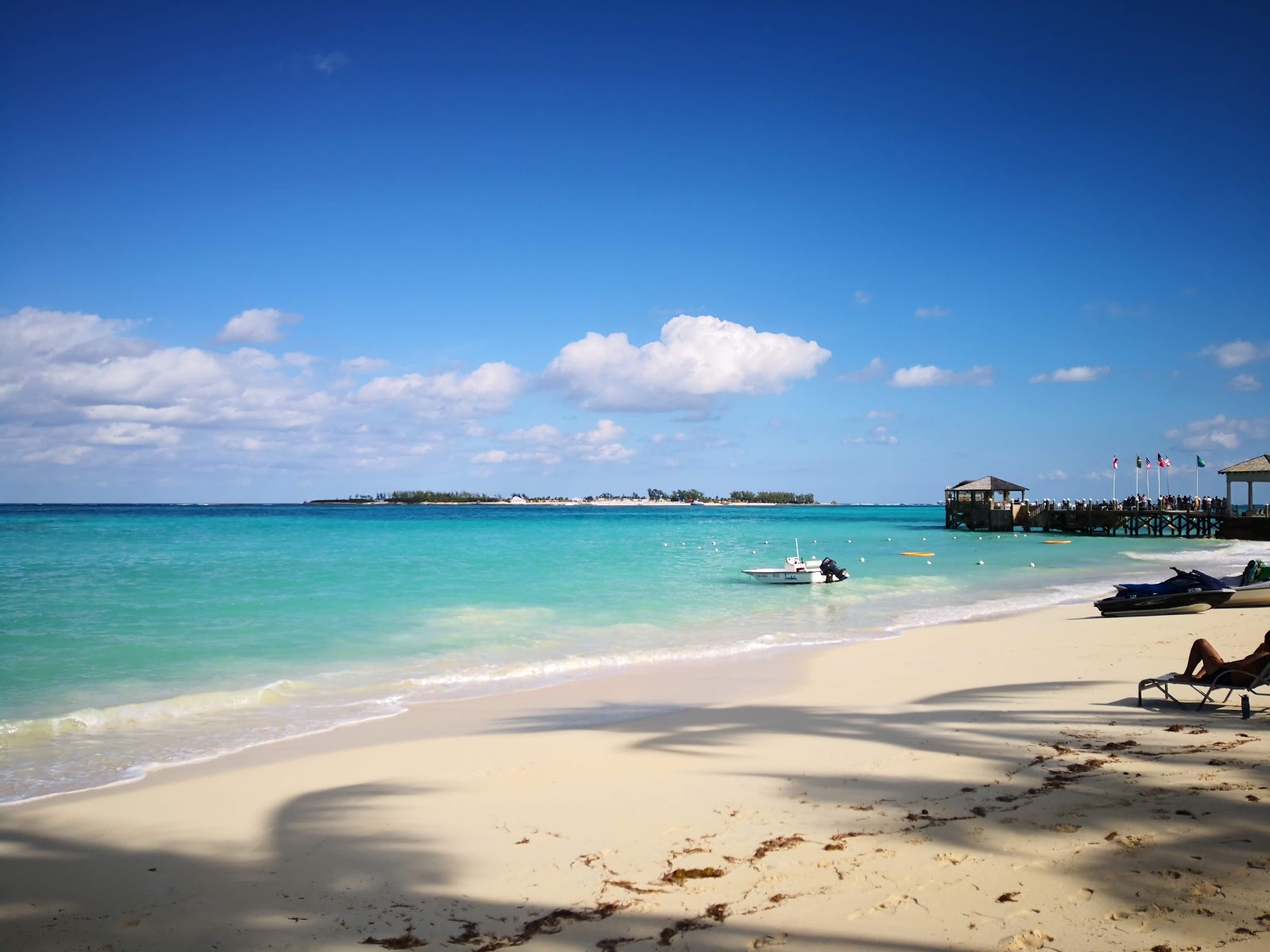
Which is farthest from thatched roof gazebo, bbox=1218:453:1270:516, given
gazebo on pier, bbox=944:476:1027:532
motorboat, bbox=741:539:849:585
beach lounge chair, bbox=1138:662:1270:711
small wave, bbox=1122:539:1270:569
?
beach lounge chair, bbox=1138:662:1270:711

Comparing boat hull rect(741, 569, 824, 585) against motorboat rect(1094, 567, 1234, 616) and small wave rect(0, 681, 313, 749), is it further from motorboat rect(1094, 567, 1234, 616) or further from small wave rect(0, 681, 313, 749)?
small wave rect(0, 681, 313, 749)

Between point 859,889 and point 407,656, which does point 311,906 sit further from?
point 407,656

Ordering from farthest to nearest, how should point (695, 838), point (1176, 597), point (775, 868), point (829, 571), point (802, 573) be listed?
point (829, 571)
point (802, 573)
point (1176, 597)
point (695, 838)
point (775, 868)

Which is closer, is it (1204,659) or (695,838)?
(695,838)

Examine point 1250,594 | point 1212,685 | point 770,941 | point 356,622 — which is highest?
point 1212,685

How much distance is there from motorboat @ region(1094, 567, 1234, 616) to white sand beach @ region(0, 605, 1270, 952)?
927 centimetres

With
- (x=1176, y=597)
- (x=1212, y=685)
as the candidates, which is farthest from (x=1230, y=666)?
(x=1176, y=597)

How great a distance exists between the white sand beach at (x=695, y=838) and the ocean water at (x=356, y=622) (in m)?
2.17

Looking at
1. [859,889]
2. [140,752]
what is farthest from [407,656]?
[859,889]

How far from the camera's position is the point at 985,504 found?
65.2 metres

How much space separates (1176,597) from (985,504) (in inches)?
2036

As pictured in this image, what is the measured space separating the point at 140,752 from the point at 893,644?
11.4 m

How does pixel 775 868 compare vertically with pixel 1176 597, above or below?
below

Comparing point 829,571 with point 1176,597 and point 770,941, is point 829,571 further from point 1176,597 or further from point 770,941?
point 770,941
